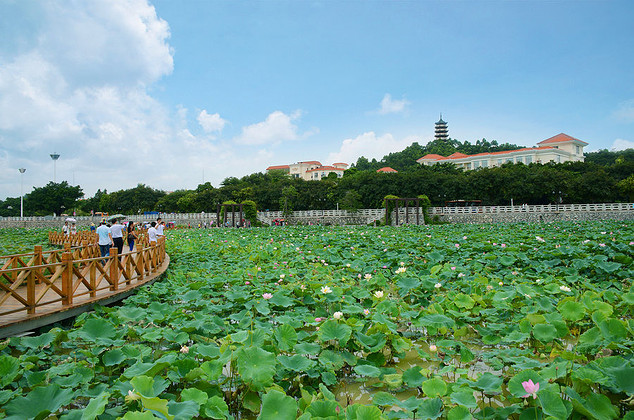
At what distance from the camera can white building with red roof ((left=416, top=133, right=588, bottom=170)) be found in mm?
57938

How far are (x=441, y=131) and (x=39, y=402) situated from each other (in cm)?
10000

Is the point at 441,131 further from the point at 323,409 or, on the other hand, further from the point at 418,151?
the point at 323,409

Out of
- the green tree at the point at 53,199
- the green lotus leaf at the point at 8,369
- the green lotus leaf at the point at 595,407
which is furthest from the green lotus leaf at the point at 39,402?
the green tree at the point at 53,199

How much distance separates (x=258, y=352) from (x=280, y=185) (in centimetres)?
3954

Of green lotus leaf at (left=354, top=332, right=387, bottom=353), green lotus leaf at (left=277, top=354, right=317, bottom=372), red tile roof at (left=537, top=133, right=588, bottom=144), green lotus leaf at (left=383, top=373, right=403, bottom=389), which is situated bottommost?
green lotus leaf at (left=383, top=373, right=403, bottom=389)

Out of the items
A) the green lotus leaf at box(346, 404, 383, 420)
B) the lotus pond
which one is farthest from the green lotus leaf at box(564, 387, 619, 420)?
the green lotus leaf at box(346, 404, 383, 420)

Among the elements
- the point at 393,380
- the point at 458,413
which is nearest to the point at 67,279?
the point at 393,380

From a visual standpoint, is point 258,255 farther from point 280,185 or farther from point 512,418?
point 280,185

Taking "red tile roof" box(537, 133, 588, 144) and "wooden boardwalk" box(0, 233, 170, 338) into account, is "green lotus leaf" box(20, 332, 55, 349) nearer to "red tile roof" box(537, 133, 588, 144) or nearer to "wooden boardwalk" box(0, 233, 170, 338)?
"wooden boardwalk" box(0, 233, 170, 338)

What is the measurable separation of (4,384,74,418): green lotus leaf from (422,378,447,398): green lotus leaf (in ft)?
6.14

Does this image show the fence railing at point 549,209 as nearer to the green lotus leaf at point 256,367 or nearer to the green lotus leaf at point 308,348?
the green lotus leaf at point 308,348

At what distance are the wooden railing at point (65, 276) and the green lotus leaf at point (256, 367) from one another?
285 centimetres

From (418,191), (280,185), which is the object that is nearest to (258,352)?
(418,191)

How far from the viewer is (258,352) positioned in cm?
214
